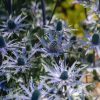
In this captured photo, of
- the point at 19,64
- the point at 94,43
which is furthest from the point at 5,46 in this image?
the point at 94,43

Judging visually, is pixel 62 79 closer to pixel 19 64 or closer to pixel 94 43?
pixel 19 64

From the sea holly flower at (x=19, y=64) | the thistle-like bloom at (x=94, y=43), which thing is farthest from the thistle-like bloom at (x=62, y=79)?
the thistle-like bloom at (x=94, y=43)

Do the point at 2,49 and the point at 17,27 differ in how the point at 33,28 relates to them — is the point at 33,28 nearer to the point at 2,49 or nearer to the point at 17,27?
the point at 17,27

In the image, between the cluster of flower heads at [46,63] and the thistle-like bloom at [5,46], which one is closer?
the cluster of flower heads at [46,63]

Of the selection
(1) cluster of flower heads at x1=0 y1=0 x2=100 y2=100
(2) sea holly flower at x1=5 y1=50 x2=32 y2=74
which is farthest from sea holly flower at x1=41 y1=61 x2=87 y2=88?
(2) sea holly flower at x1=5 y1=50 x2=32 y2=74

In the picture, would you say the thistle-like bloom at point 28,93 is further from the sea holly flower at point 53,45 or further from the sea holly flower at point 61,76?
the sea holly flower at point 53,45

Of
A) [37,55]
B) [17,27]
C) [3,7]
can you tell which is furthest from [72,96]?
[3,7]

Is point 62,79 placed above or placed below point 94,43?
below

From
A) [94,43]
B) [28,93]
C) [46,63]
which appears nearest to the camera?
[28,93]

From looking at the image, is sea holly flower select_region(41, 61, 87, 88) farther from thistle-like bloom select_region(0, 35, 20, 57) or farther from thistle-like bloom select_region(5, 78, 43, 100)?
thistle-like bloom select_region(0, 35, 20, 57)
